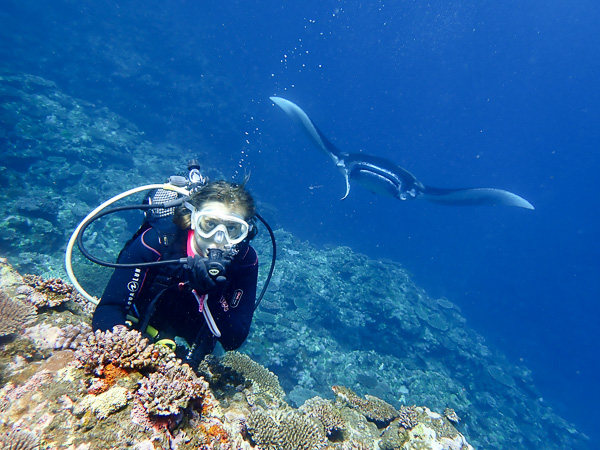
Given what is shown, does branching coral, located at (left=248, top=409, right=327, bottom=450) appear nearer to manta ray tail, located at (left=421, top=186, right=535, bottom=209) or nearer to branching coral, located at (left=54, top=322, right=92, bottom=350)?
branching coral, located at (left=54, top=322, right=92, bottom=350)

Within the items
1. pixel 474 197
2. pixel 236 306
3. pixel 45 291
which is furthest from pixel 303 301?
pixel 45 291

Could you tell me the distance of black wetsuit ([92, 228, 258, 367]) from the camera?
2.51 metres

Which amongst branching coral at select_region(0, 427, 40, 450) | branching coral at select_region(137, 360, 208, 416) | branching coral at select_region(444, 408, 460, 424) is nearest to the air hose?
branching coral at select_region(137, 360, 208, 416)

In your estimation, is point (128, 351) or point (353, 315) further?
point (353, 315)

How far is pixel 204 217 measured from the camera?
8.71 ft

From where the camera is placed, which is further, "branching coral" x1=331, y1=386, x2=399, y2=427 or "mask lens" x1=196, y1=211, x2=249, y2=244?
"branching coral" x1=331, y1=386, x2=399, y2=427

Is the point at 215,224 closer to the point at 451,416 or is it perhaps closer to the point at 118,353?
the point at 118,353

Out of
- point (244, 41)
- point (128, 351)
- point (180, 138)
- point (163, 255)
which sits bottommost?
point (128, 351)

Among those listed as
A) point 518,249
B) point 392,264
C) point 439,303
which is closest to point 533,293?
point 518,249

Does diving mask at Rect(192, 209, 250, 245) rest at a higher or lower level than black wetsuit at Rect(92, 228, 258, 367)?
higher

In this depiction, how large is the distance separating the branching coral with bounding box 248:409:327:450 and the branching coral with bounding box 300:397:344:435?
10.2 inches

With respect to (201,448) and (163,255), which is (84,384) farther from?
(163,255)

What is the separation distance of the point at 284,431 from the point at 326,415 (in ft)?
3.10

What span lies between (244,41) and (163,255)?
5673 cm
